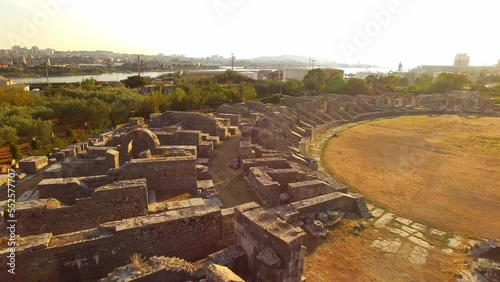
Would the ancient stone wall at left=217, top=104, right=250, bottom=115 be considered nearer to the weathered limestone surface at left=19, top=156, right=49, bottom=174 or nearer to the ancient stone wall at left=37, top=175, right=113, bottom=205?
the weathered limestone surface at left=19, top=156, right=49, bottom=174

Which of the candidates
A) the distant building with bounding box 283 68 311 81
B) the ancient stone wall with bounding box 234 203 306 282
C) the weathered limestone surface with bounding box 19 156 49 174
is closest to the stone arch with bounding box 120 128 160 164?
the weathered limestone surface with bounding box 19 156 49 174

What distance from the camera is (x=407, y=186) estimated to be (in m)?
Answer: 13.4

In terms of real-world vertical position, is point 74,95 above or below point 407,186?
above

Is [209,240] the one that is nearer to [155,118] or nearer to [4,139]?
[155,118]

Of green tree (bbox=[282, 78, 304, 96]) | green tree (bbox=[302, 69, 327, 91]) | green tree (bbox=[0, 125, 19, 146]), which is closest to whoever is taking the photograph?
green tree (bbox=[0, 125, 19, 146])

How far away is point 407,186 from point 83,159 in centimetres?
1527

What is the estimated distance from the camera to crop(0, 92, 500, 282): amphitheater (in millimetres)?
6254

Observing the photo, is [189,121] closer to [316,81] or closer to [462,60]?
[316,81]

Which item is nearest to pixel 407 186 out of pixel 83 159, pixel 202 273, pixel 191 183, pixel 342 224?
pixel 342 224

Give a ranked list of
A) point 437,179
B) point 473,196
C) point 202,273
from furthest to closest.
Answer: point 437,179 → point 473,196 → point 202,273

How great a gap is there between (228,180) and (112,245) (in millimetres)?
6334

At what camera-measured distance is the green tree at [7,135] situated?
18547mm

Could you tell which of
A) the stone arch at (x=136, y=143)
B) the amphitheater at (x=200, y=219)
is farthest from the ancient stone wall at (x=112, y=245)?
the stone arch at (x=136, y=143)

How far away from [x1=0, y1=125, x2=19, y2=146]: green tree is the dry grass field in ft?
66.8
